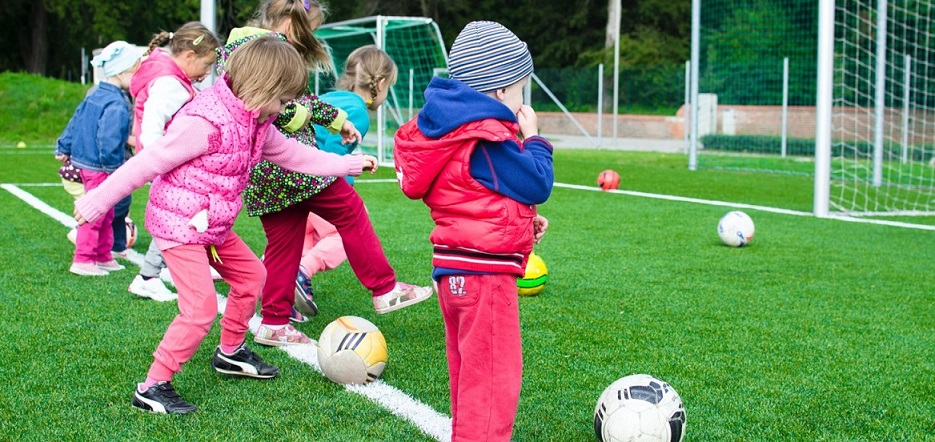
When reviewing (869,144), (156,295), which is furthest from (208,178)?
(869,144)

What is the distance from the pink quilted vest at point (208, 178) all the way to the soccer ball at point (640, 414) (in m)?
1.65

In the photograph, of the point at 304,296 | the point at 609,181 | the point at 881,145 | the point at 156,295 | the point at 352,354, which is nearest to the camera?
the point at 352,354

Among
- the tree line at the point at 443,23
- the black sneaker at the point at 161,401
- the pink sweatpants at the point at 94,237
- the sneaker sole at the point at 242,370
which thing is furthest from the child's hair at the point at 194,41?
the tree line at the point at 443,23

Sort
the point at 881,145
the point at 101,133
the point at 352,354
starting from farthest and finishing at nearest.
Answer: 1. the point at 881,145
2. the point at 101,133
3. the point at 352,354

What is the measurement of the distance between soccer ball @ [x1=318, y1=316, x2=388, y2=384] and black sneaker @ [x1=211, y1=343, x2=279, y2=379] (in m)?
0.25

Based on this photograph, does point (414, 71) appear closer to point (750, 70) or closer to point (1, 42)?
point (750, 70)

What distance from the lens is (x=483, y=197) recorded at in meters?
2.99

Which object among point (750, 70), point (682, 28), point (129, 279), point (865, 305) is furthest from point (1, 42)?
point (865, 305)

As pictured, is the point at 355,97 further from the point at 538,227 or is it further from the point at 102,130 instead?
the point at 102,130

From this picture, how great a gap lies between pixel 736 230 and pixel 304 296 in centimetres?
412

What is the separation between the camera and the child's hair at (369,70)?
206 inches

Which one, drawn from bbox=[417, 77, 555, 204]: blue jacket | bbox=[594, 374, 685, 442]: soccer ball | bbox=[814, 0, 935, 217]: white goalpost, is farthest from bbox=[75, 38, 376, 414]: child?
bbox=[814, 0, 935, 217]: white goalpost

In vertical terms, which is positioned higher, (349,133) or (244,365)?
(349,133)

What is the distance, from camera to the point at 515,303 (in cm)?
307
